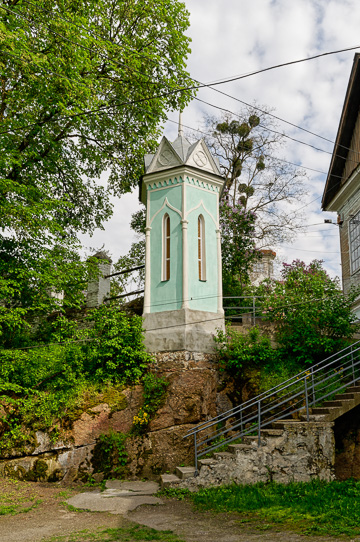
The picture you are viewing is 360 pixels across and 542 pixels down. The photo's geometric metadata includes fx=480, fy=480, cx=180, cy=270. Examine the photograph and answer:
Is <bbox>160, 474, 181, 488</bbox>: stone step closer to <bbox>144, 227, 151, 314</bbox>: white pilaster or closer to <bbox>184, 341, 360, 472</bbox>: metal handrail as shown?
<bbox>184, 341, 360, 472</bbox>: metal handrail

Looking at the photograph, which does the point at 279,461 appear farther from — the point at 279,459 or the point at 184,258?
the point at 184,258

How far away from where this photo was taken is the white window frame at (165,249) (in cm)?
1409

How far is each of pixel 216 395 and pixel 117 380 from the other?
269 cm

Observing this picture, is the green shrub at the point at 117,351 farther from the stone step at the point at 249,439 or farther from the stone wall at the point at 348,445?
the stone wall at the point at 348,445

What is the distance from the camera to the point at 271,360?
13.0 meters

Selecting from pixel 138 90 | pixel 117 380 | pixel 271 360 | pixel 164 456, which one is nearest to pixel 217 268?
pixel 271 360

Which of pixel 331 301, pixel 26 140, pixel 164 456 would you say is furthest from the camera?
pixel 26 140

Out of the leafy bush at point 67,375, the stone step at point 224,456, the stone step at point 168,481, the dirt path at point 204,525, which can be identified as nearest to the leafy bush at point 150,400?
the leafy bush at point 67,375

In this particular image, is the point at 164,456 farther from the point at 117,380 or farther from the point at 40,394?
the point at 40,394

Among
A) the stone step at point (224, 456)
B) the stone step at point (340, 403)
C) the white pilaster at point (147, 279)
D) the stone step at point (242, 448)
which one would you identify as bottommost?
the stone step at point (224, 456)

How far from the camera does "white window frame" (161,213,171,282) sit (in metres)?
14.1

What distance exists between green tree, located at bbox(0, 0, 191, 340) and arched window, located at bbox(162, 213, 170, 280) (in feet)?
9.18

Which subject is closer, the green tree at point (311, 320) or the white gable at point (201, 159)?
the green tree at point (311, 320)

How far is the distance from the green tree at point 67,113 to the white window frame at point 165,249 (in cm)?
278
